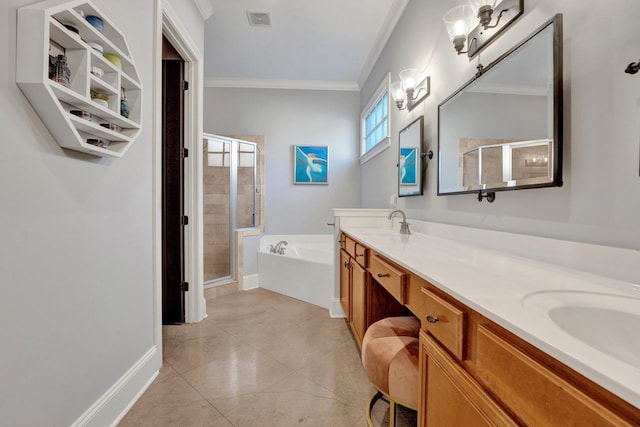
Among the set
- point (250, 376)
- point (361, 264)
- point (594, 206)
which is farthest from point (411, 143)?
point (250, 376)

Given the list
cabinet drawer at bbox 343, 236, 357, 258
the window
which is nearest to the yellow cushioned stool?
cabinet drawer at bbox 343, 236, 357, 258

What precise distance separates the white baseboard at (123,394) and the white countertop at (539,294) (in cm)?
142

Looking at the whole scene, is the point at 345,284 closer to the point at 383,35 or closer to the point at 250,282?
the point at 250,282

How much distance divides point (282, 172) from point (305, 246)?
115cm

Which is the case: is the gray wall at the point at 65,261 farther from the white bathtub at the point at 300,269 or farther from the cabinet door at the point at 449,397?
the white bathtub at the point at 300,269

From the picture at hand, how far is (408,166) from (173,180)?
2004 millimetres

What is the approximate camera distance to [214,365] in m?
1.79

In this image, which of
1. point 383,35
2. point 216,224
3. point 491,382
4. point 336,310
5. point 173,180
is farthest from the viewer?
point 216,224

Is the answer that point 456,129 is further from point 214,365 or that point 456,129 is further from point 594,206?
point 214,365

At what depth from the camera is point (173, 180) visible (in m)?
2.40

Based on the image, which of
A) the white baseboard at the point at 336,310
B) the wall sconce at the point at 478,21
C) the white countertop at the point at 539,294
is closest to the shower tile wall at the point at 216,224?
the white baseboard at the point at 336,310

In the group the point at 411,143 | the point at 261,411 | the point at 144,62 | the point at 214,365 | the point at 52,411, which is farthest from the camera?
the point at 411,143

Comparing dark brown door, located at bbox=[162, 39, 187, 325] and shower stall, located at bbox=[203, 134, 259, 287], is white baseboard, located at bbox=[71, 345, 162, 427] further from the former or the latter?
shower stall, located at bbox=[203, 134, 259, 287]

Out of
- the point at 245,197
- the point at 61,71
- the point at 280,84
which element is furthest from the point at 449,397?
the point at 280,84
